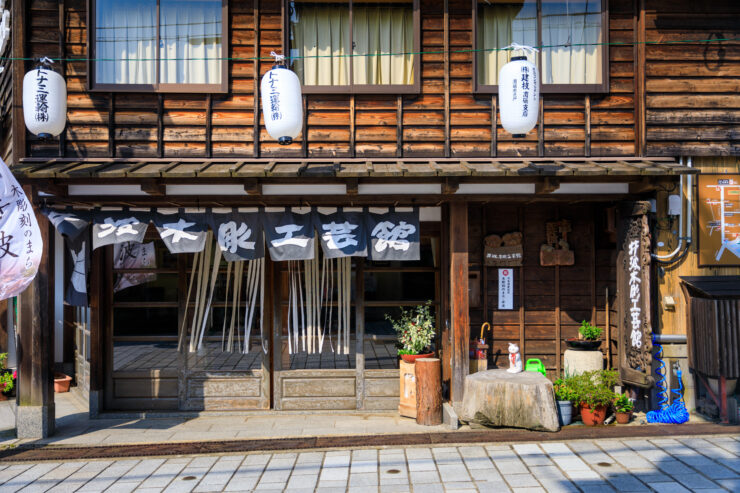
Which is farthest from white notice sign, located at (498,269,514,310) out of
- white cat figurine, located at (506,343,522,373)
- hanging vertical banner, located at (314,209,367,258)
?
hanging vertical banner, located at (314,209,367,258)

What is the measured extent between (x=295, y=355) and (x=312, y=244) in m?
2.29

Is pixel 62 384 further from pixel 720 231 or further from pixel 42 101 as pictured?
pixel 720 231

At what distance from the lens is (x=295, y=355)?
407 inches

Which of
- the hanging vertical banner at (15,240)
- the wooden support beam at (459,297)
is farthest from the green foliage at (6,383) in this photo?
the wooden support beam at (459,297)

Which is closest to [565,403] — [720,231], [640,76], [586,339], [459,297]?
[586,339]

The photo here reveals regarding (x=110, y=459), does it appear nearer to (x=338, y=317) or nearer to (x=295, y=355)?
(x=295, y=355)

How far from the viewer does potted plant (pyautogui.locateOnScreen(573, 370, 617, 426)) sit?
8.98 m

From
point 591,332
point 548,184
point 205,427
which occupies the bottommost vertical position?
point 205,427

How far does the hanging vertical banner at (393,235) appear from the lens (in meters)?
9.35

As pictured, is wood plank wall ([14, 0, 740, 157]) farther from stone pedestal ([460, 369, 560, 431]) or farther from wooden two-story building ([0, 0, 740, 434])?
stone pedestal ([460, 369, 560, 431])

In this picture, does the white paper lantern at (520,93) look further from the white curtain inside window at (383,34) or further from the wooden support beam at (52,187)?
the wooden support beam at (52,187)

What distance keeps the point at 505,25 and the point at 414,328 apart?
18.0 ft

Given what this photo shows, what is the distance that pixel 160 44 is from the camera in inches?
383

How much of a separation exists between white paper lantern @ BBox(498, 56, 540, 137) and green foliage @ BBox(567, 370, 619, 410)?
4127 millimetres
